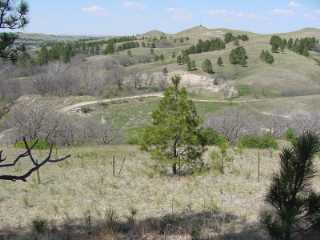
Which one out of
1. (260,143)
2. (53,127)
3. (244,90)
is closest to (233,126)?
(260,143)

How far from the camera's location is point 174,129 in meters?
17.0

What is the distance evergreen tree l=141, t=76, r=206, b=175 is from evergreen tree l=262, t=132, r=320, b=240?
1035cm

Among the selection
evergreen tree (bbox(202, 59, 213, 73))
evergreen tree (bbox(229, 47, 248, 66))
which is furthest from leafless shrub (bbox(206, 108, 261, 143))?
evergreen tree (bbox(229, 47, 248, 66))

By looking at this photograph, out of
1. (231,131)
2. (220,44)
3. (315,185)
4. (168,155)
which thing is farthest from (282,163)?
(220,44)

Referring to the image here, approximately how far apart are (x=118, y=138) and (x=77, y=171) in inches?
912

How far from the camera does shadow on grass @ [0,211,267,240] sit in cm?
880

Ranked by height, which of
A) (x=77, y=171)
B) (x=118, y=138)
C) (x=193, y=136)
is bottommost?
(x=118, y=138)

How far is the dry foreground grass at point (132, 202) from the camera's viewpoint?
9.70 meters

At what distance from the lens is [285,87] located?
8388 cm

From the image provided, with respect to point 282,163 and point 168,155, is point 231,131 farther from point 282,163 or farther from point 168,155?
point 282,163

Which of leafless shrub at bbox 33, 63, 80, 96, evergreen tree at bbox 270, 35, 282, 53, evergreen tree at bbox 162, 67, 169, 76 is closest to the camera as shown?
leafless shrub at bbox 33, 63, 80, 96

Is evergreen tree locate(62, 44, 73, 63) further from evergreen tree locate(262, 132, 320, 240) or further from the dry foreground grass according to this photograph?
evergreen tree locate(262, 132, 320, 240)

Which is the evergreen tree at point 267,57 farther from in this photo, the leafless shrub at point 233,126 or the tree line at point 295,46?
the leafless shrub at point 233,126

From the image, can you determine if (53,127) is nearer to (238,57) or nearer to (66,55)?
(238,57)
